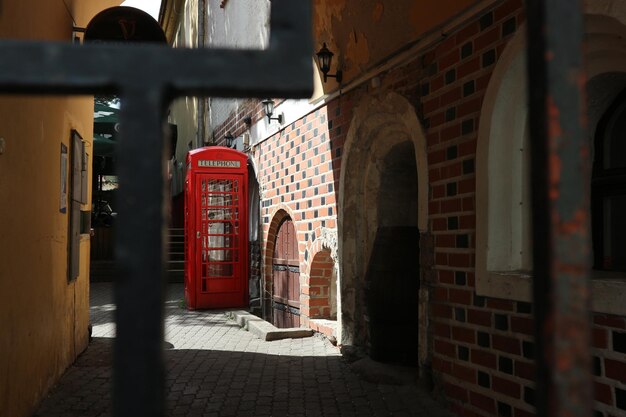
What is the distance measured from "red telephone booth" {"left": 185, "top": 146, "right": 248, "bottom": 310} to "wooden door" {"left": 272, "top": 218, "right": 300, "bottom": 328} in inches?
49.5

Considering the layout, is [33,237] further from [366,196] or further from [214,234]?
[214,234]

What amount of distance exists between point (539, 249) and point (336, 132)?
530 centimetres

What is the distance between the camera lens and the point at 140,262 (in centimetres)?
68

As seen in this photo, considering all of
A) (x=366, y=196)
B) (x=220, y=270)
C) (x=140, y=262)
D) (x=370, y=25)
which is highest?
(x=370, y=25)

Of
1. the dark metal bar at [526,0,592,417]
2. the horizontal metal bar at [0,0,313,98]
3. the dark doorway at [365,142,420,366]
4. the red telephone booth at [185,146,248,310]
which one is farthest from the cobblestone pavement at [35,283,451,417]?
the horizontal metal bar at [0,0,313,98]

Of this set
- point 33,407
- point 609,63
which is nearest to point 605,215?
point 609,63

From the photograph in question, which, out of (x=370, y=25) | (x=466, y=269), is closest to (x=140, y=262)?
(x=466, y=269)

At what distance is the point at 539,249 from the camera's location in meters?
→ 0.68

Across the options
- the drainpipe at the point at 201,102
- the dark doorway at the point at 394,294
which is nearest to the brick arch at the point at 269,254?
the dark doorway at the point at 394,294

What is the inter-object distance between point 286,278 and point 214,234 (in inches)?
79.4

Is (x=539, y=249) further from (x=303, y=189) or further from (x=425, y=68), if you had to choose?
(x=303, y=189)

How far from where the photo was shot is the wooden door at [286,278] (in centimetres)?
721

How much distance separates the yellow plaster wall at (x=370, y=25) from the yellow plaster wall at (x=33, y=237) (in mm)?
2492

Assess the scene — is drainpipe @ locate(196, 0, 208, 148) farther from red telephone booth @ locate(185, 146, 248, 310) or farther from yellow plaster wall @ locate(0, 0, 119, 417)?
yellow plaster wall @ locate(0, 0, 119, 417)
